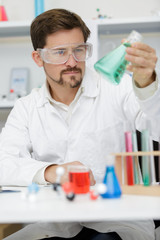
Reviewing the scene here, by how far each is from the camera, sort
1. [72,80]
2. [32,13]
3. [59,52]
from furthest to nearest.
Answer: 1. [32,13]
2. [72,80]
3. [59,52]

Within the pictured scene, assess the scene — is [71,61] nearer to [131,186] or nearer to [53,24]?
[53,24]

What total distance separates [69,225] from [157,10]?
2205 mm

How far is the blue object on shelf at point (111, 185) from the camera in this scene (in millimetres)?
990

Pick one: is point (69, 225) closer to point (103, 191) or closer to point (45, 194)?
point (45, 194)

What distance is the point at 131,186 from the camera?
42.5 inches

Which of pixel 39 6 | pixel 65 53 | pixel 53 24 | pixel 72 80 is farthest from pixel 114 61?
pixel 39 6

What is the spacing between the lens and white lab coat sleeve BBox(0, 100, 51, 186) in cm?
146

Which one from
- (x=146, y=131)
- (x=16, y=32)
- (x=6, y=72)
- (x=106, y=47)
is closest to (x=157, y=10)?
(x=106, y=47)

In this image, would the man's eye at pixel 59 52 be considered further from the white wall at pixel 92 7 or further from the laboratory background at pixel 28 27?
the white wall at pixel 92 7

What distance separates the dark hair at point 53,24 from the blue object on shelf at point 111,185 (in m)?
0.94

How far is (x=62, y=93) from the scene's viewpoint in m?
1.87

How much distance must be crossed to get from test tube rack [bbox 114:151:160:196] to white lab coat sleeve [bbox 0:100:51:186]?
1.42 ft

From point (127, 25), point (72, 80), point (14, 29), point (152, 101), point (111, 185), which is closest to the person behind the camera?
point (111, 185)

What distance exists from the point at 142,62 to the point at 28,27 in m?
1.96
